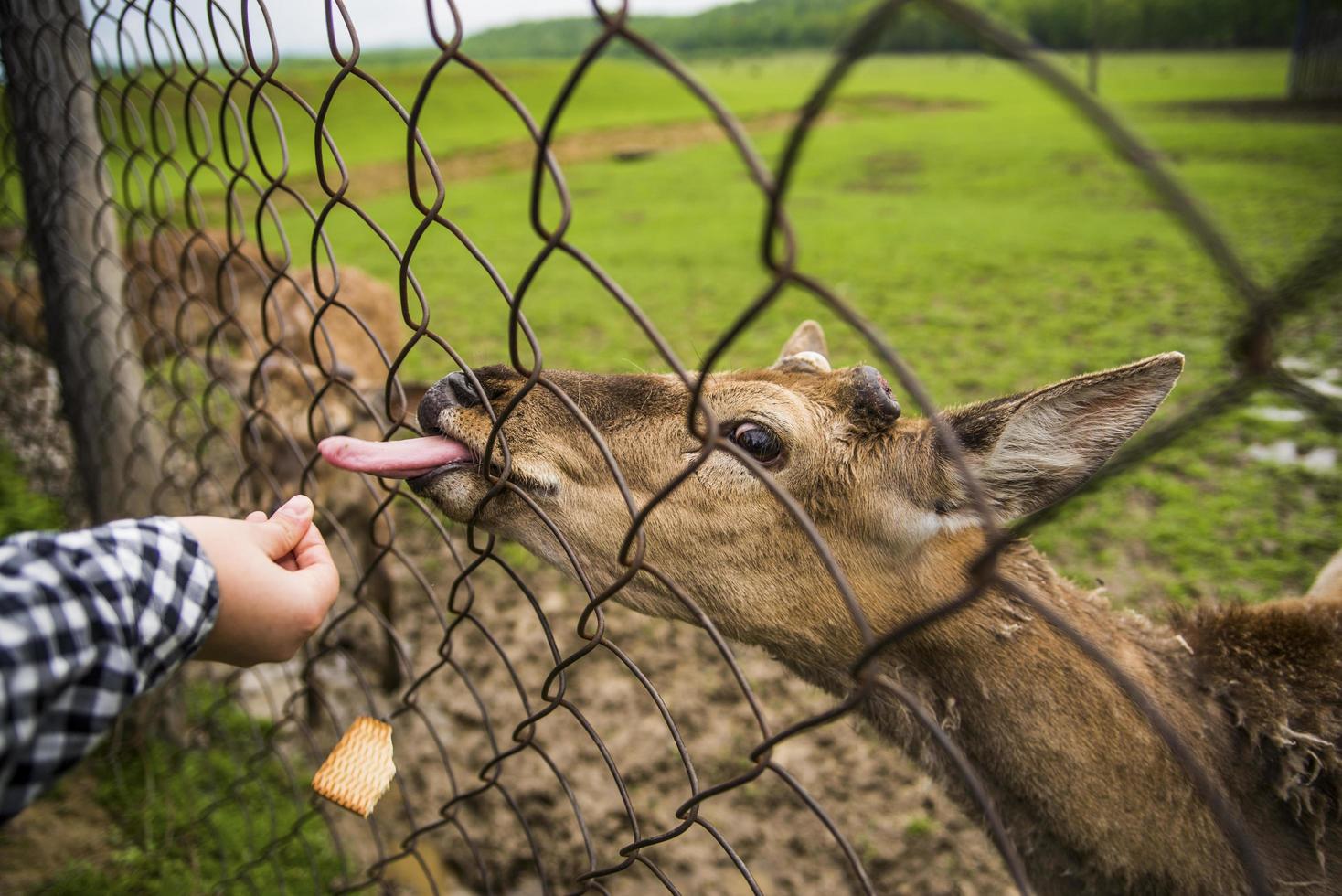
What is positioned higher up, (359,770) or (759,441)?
(759,441)

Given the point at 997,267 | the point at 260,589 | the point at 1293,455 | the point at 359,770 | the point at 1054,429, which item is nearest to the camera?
the point at 260,589

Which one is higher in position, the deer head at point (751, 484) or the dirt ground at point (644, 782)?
the deer head at point (751, 484)

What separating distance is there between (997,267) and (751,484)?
10.4 meters

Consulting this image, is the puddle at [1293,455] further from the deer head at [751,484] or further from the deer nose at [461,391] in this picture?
the deer nose at [461,391]

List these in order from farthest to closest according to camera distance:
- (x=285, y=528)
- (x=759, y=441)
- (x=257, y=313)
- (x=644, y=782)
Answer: (x=257, y=313) < (x=644, y=782) < (x=759, y=441) < (x=285, y=528)

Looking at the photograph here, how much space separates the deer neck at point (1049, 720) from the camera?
78.5 inches

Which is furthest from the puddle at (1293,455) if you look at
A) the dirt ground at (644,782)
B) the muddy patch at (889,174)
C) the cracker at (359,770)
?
the muddy patch at (889,174)

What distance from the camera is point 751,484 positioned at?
206cm

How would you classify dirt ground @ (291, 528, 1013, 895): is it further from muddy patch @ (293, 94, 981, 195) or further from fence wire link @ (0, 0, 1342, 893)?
muddy patch @ (293, 94, 981, 195)

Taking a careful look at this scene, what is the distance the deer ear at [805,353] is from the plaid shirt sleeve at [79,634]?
5.94 ft

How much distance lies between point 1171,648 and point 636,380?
165cm

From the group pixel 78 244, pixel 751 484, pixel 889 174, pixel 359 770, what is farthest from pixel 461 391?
pixel 889 174

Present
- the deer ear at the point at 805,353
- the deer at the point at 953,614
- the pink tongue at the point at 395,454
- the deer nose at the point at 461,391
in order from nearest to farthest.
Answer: the pink tongue at the point at 395,454 < the deer nose at the point at 461,391 < the deer at the point at 953,614 < the deer ear at the point at 805,353

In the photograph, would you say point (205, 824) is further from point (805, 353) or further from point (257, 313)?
point (257, 313)
